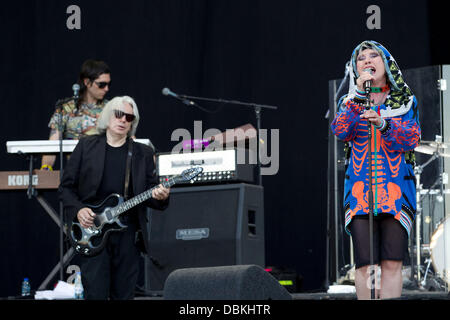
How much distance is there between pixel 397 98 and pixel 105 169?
1.54 m

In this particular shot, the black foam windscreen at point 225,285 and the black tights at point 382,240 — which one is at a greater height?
the black foam windscreen at point 225,285

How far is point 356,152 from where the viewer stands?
2980mm

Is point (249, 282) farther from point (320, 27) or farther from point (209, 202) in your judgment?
point (320, 27)

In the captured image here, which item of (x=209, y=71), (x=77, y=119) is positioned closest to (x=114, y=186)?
(x=77, y=119)

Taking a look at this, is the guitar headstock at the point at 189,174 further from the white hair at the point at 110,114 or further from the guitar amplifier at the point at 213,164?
the guitar amplifier at the point at 213,164

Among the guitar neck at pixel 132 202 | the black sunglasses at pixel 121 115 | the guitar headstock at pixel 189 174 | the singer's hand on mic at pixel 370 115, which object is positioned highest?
the black sunglasses at pixel 121 115

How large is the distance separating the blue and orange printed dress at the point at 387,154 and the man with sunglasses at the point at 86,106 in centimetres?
242

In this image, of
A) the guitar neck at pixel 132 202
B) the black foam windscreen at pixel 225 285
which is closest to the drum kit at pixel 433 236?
the guitar neck at pixel 132 202

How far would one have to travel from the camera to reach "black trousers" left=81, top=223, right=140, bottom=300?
353 cm

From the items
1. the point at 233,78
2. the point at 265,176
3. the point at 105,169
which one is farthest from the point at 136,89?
the point at 105,169

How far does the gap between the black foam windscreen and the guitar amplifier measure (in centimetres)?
340

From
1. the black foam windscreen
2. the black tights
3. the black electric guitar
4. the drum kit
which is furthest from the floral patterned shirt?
the black foam windscreen

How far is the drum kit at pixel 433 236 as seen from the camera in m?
4.68

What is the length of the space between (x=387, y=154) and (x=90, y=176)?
1.54 meters
